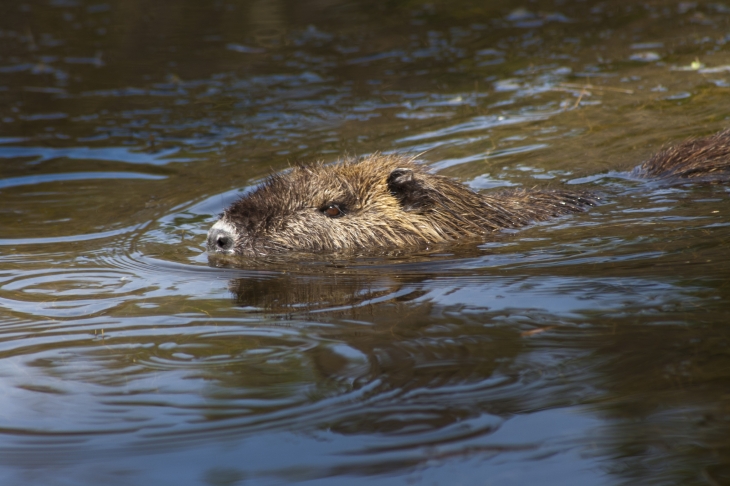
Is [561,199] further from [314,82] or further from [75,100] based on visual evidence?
[75,100]

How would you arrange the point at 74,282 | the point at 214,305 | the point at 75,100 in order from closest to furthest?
the point at 214,305, the point at 74,282, the point at 75,100

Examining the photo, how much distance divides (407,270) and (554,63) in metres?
6.40

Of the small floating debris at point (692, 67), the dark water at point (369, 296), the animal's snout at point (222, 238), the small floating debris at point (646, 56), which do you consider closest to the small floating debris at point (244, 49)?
the dark water at point (369, 296)

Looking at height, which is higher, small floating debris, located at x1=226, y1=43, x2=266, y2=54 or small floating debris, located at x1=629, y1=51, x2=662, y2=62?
small floating debris, located at x1=226, y1=43, x2=266, y2=54

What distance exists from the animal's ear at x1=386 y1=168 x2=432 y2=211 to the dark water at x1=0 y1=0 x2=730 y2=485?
493 millimetres

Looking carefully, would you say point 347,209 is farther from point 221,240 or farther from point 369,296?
point 369,296

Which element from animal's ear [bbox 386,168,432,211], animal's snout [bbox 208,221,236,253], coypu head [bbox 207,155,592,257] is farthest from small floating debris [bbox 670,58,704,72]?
animal's snout [bbox 208,221,236,253]

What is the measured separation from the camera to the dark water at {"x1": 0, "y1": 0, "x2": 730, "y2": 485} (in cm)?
258

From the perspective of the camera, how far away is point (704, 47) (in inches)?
405

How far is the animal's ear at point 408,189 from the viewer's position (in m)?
5.38

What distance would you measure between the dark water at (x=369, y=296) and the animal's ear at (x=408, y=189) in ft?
→ 1.62

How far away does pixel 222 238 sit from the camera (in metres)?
5.09

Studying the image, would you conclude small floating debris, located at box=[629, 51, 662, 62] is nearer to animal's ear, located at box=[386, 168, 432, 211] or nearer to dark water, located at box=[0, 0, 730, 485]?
dark water, located at box=[0, 0, 730, 485]

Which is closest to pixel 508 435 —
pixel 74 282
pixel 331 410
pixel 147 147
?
pixel 331 410
